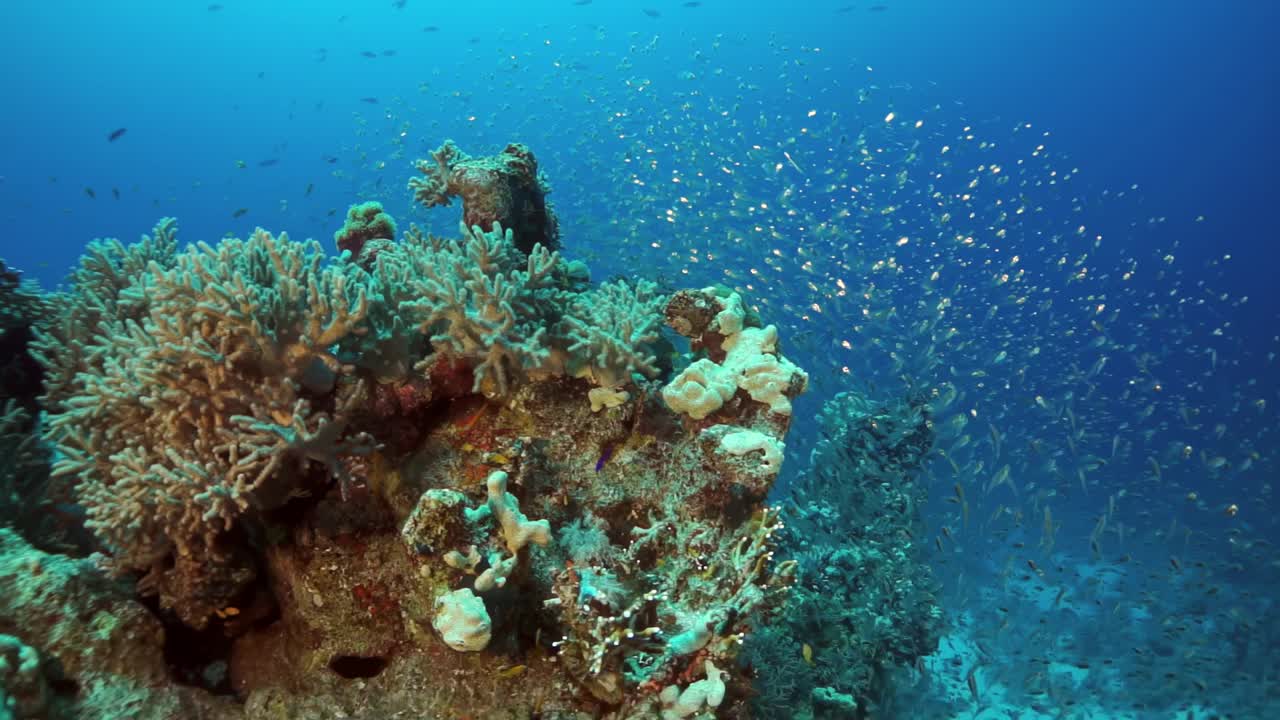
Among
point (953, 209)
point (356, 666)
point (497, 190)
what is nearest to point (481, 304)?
point (497, 190)

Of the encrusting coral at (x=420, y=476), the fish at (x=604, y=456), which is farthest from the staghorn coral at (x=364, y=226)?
the fish at (x=604, y=456)

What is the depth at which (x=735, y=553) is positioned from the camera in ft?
13.4

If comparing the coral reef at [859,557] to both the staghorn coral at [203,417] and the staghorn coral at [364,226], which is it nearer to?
the staghorn coral at [203,417]

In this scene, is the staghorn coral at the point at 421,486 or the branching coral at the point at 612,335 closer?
the staghorn coral at the point at 421,486

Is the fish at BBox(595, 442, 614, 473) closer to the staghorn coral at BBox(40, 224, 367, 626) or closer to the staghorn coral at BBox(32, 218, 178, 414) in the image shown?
the staghorn coral at BBox(40, 224, 367, 626)

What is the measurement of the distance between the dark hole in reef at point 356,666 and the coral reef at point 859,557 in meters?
3.85

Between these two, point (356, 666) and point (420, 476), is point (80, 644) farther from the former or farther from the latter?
point (420, 476)

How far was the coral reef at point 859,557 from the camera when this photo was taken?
7.85m

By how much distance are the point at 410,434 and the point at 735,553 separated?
220cm

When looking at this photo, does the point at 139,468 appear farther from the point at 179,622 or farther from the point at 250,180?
the point at 250,180

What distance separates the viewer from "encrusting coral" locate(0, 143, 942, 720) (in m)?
3.53

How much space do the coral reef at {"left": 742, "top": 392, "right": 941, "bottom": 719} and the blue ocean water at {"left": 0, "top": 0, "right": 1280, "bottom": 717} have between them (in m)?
0.77

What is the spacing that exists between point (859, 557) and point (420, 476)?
24.3 ft

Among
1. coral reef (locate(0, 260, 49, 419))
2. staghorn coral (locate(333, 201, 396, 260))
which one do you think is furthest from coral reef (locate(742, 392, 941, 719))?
coral reef (locate(0, 260, 49, 419))
